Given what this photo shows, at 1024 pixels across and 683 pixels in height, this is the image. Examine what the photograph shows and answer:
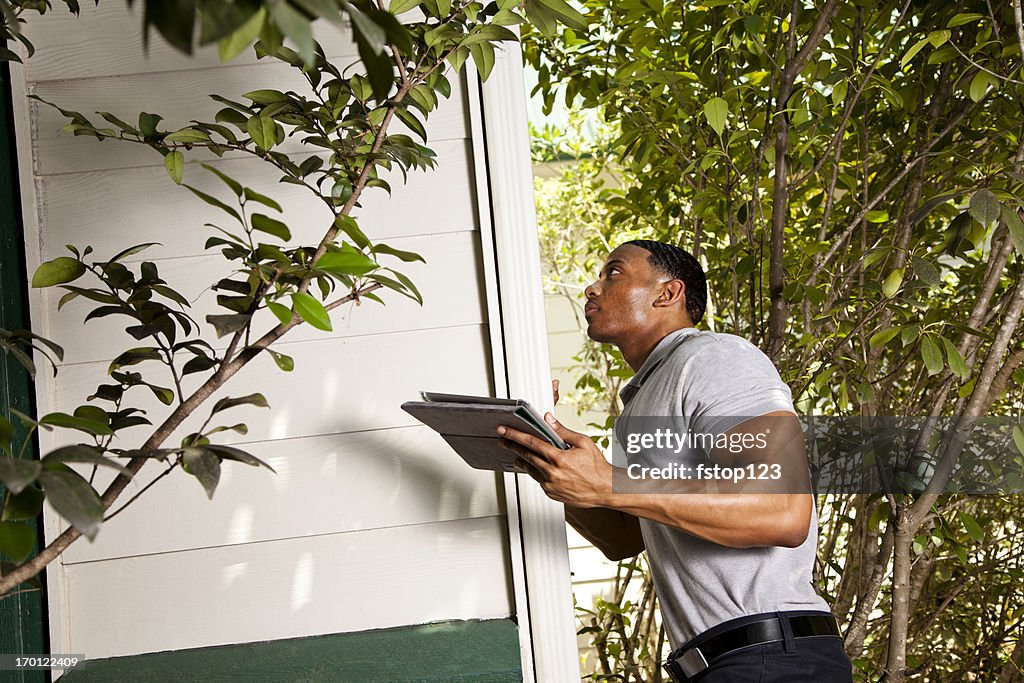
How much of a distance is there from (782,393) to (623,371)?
990 mm

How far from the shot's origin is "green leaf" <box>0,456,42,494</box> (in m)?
0.57

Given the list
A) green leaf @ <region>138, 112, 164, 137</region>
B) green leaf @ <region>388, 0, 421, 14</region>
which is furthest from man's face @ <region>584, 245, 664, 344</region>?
green leaf @ <region>138, 112, 164, 137</region>

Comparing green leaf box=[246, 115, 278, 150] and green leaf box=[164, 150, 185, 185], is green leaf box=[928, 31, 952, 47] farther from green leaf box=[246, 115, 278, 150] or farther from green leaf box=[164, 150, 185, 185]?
green leaf box=[164, 150, 185, 185]

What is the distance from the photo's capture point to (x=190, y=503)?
1.42 m

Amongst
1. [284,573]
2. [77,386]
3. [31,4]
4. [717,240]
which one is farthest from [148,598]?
[717,240]

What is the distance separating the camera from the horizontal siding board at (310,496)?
4.63ft

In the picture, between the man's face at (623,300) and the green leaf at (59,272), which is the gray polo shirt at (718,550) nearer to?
the man's face at (623,300)

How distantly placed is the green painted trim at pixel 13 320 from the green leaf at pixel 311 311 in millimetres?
698

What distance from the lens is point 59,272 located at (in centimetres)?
97

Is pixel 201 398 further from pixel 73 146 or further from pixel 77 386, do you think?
pixel 73 146

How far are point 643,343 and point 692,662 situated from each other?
70 cm

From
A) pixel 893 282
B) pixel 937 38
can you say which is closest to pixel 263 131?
pixel 893 282

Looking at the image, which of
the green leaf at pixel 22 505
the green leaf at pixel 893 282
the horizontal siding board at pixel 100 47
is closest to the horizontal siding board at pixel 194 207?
the horizontal siding board at pixel 100 47

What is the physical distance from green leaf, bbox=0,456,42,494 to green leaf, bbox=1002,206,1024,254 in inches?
59.2
